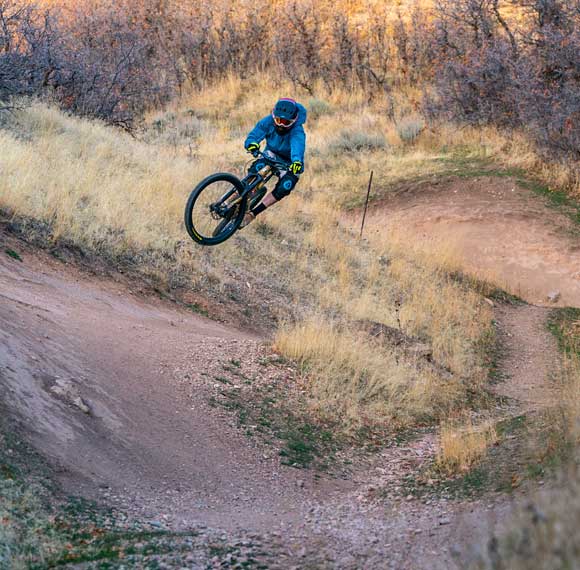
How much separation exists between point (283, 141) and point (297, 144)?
1.07ft

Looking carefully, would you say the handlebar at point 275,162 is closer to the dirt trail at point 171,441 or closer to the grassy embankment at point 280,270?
the grassy embankment at point 280,270

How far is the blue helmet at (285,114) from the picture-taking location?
897 cm

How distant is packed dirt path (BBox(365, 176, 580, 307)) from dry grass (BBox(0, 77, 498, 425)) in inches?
70.4

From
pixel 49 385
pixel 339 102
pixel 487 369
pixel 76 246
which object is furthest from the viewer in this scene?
pixel 339 102

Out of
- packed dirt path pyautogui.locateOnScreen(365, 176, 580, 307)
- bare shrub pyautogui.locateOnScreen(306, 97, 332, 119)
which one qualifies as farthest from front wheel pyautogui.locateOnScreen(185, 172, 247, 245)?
bare shrub pyautogui.locateOnScreen(306, 97, 332, 119)

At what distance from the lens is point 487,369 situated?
36.8 feet

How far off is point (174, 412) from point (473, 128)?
1800 centimetres

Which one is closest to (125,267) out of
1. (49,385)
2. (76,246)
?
(76,246)

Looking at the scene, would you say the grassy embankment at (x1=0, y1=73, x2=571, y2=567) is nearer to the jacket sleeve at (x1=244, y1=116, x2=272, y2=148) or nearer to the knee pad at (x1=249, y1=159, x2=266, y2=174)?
the knee pad at (x1=249, y1=159, x2=266, y2=174)

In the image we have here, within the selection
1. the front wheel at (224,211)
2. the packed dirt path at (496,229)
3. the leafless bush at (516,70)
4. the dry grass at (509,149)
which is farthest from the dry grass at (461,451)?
the leafless bush at (516,70)

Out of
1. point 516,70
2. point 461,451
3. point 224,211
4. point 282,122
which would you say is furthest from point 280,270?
point 516,70

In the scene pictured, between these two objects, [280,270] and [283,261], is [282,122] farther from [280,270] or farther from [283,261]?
[283,261]

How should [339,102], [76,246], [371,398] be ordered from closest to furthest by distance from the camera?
[371,398] < [76,246] < [339,102]

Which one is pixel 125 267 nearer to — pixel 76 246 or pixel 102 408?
pixel 76 246
